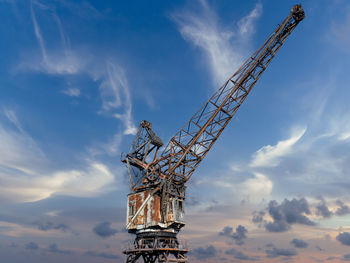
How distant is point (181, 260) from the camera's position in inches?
1656

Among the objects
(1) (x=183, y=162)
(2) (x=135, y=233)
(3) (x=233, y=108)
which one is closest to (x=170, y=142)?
(1) (x=183, y=162)

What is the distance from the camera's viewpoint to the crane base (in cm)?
4144

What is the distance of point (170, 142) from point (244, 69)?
15.9 metres

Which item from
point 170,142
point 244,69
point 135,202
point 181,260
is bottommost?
point 181,260

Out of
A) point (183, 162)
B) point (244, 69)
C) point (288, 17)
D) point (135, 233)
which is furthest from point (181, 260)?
point (288, 17)

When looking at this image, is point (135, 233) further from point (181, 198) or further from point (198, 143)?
point (198, 143)

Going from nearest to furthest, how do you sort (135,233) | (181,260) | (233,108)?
(181,260) < (135,233) < (233,108)

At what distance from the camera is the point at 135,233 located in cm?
4509

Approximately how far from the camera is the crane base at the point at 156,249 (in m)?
41.4

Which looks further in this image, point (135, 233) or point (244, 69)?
point (244, 69)

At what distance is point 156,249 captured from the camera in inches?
1617

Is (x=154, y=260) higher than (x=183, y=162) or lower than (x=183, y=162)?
lower

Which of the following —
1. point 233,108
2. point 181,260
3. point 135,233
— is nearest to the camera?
point 181,260

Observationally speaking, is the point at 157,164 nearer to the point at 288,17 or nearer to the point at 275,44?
the point at 275,44
